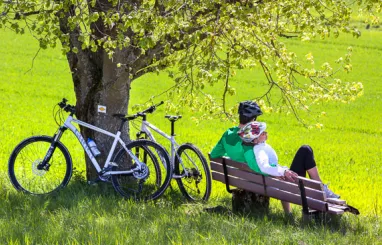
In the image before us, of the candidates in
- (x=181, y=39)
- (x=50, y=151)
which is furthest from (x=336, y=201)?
(x=50, y=151)

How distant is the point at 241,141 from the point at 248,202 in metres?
0.65

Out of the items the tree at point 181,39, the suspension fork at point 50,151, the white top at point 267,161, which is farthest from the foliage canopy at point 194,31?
the suspension fork at point 50,151

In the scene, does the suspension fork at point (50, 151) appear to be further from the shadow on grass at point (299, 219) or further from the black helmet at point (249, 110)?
the black helmet at point (249, 110)

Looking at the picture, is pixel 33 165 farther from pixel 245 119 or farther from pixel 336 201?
pixel 336 201

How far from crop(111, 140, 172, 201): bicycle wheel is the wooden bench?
66 cm

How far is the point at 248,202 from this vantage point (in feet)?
23.7

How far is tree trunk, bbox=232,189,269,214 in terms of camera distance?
23.6 ft

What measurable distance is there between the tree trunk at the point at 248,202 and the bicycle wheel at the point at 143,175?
0.76 m

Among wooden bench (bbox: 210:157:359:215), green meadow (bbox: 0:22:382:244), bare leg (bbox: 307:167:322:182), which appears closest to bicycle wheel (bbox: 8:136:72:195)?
green meadow (bbox: 0:22:382:244)

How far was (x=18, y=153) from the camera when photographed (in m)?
7.85

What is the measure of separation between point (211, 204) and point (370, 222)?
5.73 feet

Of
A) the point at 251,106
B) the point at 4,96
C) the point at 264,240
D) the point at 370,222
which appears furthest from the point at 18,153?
the point at 4,96

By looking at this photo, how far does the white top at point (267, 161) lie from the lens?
671 centimetres

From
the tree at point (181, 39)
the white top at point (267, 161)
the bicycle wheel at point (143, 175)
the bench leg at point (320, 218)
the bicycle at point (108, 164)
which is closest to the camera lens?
the bench leg at point (320, 218)
